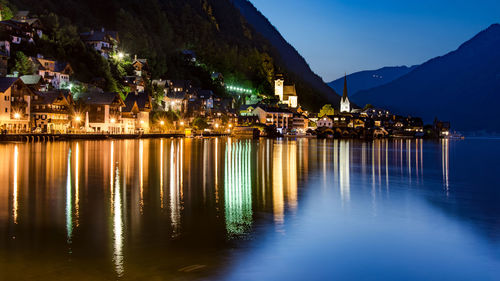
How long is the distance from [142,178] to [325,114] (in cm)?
13529

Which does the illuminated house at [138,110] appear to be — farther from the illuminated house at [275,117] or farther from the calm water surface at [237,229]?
the calm water surface at [237,229]

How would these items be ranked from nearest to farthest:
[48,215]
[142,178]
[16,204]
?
[48,215]
[16,204]
[142,178]

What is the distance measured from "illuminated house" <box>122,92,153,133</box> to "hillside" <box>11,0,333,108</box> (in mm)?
28983

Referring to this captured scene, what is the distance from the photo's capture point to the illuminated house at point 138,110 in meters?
82.2

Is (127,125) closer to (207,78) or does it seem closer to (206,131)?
(206,131)

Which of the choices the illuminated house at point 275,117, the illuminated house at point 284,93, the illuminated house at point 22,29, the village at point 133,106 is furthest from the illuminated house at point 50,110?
the illuminated house at point 284,93

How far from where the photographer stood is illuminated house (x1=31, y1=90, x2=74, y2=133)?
219ft

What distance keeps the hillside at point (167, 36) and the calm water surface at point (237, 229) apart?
9749 centimetres

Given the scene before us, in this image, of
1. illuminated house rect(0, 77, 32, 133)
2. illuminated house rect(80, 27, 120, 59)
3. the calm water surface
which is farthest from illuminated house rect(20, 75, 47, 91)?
the calm water surface

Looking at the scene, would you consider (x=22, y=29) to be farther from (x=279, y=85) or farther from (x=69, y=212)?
(x=279, y=85)

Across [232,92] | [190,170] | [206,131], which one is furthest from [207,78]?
[190,170]

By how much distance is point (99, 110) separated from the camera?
7656 centimetres

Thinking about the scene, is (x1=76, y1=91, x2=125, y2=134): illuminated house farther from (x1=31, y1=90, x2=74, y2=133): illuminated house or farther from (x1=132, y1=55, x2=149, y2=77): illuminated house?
(x1=132, y1=55, x2=149, y2=77): illuminated house

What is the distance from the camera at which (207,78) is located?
13112 cm
